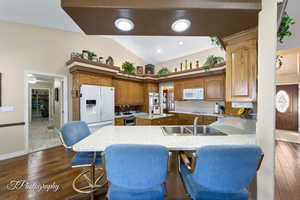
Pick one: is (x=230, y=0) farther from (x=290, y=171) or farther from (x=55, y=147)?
(x=55, y=147)

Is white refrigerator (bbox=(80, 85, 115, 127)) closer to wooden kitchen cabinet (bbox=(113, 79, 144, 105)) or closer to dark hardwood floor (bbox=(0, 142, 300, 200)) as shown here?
wooden kitchen cabinet (bbox=(113, 79, 144, 105))

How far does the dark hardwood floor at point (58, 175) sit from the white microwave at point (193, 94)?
8.04ft

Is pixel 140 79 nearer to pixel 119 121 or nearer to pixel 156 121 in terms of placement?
pixel 119 121

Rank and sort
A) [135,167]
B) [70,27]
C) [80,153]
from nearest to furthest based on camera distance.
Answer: [135,167] → [80,153] → [70,27]

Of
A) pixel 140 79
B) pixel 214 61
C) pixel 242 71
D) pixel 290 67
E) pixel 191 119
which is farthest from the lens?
pixel 140 79

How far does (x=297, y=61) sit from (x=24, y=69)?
850cm

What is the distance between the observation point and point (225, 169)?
924 millimetres

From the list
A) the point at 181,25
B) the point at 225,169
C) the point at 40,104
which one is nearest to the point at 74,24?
the point at 181,25

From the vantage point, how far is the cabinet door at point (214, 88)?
3.85m

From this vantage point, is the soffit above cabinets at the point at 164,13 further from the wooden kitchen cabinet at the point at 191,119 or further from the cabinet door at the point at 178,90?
the cabinet door at the point at 178,90

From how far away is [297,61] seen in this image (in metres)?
4.52

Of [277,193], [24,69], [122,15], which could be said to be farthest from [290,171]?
[24,69]

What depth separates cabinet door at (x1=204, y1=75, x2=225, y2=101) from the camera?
3850 mm

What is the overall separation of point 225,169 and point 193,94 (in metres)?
3.78
